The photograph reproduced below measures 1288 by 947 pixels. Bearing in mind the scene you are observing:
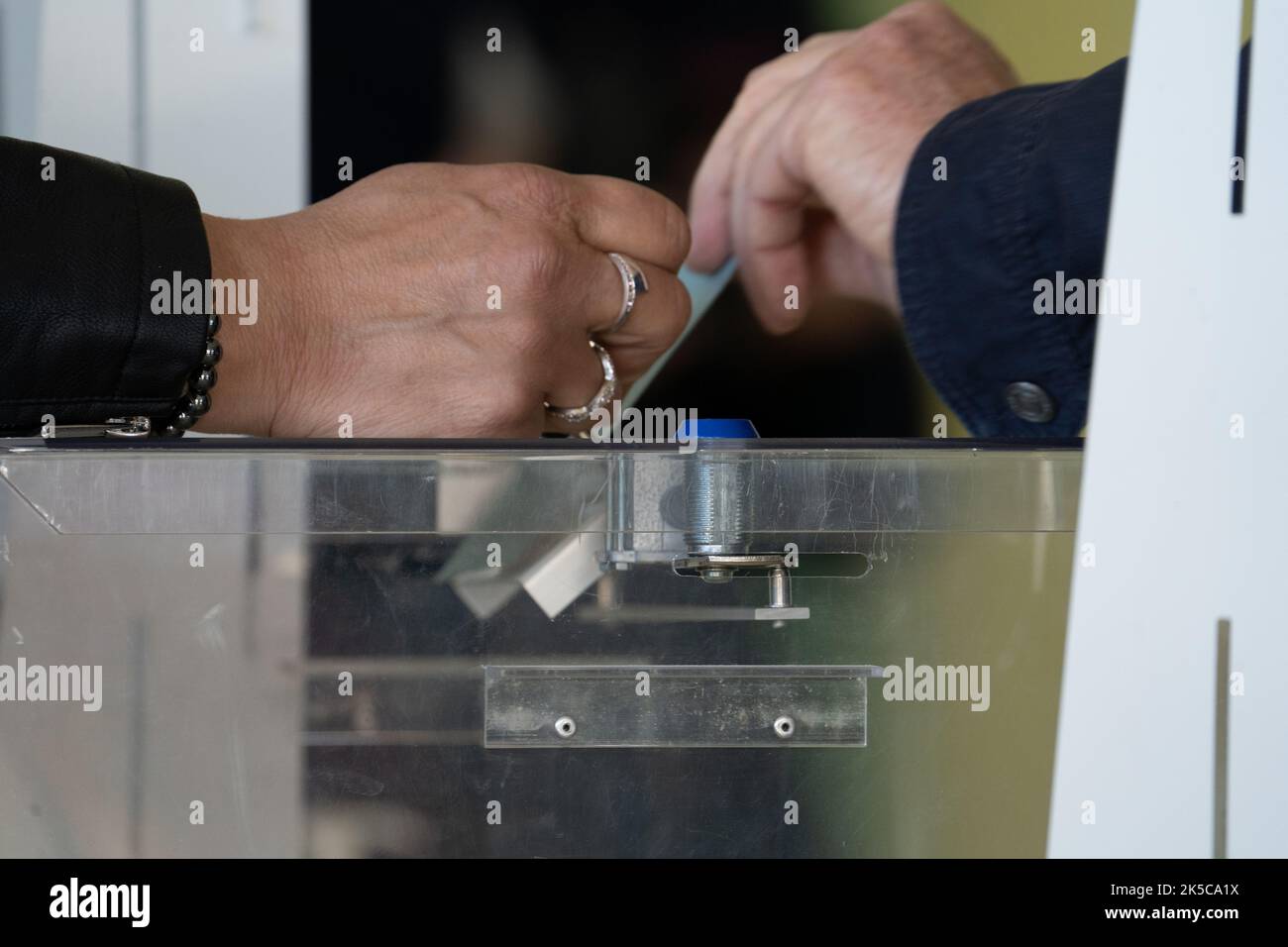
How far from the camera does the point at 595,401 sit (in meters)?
0.67

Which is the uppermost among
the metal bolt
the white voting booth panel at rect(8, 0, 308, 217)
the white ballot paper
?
the white voting booth panel at rect(8, 0, 308, 217)

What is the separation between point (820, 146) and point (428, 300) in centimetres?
29

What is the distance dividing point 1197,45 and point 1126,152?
42 millimetres

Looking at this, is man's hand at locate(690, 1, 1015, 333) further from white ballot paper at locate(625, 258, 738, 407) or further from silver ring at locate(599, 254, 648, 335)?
silver ring at locate(599, 254, 648, 335)

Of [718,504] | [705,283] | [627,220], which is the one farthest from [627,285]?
[718,504]

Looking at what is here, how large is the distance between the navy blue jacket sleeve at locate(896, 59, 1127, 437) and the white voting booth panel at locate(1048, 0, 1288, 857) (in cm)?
9

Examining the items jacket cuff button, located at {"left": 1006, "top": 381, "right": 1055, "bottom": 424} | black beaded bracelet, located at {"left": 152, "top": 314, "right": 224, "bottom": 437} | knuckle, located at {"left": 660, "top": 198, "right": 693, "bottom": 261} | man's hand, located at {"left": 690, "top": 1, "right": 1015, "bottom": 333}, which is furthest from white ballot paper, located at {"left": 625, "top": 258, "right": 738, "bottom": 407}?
black beaded bracelet, located at {"left": 152, "top": 314, "right": 224, "bottom": 437}

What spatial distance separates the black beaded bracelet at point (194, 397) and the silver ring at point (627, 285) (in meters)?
0.22

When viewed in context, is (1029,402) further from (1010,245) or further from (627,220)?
(627,220)

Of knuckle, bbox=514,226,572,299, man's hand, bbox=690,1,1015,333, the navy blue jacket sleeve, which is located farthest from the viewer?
man's hand, bbox=690,1,1015,333

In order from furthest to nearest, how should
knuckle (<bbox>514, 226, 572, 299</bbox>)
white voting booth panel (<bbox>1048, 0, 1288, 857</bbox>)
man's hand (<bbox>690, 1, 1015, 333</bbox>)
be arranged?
man's hand (<bbox>690, 1, 1015, 333</bbox>) → knuckle (<bbox>514, 226, 572, 299</bbox>) → white voting booth panel (<bbox>1048, 0, 1288, 857</bbox>)

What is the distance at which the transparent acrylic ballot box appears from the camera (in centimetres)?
41
